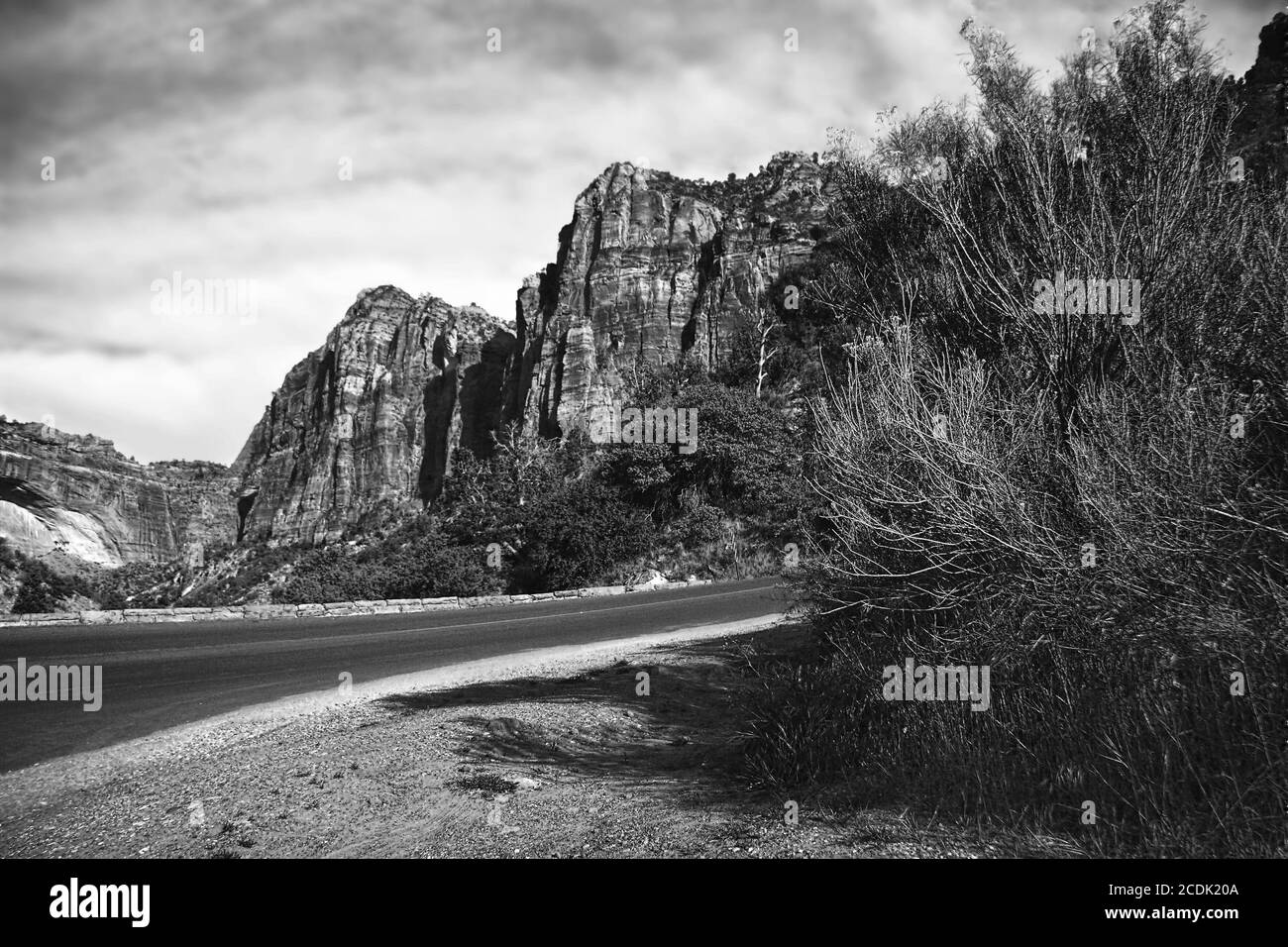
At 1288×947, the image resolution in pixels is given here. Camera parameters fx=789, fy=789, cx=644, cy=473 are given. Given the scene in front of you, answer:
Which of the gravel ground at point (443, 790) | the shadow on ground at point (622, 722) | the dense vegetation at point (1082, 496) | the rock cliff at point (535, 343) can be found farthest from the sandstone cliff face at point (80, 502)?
the dense vegetation at point (1082, 496)

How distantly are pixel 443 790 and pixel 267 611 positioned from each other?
18.8m

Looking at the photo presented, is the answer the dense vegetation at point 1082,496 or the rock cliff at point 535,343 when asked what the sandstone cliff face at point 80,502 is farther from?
the dense vegetation at point 1082,496

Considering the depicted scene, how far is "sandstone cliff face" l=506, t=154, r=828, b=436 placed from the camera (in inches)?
3575

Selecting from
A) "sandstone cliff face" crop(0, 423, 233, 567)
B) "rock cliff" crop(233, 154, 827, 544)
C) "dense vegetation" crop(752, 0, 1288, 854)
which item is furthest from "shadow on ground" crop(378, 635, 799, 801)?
"sandstone cliff face" crop(0, 423, 233, 567)

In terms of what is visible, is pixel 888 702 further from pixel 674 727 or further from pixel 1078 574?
pixel 674 727

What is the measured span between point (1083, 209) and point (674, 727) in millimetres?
6858

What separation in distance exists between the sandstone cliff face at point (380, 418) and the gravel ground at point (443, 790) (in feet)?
376

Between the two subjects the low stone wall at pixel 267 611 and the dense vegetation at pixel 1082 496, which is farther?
the low stone wall at pixel 267 611

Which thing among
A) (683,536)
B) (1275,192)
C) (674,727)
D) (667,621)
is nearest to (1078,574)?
(1275,192)

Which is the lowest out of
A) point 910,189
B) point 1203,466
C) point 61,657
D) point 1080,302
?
point 61,657

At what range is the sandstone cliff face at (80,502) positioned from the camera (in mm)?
51844

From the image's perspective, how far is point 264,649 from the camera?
1541 centimetres

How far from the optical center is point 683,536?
111 feet
